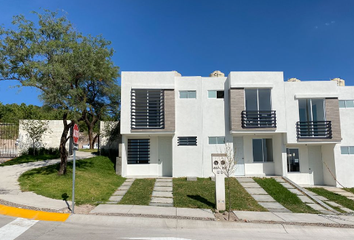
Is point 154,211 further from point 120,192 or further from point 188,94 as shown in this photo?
point 188,94

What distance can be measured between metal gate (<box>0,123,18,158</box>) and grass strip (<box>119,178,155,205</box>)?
11.7 metres

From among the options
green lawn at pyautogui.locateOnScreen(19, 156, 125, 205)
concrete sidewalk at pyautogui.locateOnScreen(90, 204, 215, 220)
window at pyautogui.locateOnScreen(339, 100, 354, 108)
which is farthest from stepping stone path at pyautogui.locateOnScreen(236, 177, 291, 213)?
window at pyautogui.locateOnScreen(339, 100, 354, 108)

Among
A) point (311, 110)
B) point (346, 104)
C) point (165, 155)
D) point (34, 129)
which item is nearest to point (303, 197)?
point (311, 110)

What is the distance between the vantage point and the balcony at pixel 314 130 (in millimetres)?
15602

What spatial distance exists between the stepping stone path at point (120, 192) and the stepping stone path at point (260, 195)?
6.44 metres

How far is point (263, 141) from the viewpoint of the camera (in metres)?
17.0

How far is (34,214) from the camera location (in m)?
7.46

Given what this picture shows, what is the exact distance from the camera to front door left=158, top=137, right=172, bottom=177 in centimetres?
1678

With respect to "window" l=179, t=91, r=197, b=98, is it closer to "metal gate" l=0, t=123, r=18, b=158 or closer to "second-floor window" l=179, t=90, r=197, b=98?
"second-floor window" l=179, t=90, r=197, b=98

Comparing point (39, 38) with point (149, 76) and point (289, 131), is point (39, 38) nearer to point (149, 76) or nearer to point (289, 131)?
point (149, 76)

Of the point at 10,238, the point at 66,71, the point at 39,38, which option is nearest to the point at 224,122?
the point at 66,71

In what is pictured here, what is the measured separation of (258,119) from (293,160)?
4443 mm

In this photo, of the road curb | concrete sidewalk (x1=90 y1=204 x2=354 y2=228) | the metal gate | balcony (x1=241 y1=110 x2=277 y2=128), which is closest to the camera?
the road curb

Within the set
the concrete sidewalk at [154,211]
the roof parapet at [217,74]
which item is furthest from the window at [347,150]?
the concrete sidewalk at [154,211]
